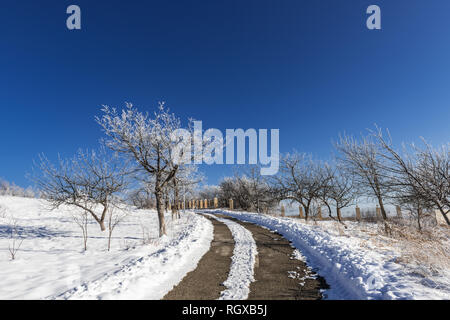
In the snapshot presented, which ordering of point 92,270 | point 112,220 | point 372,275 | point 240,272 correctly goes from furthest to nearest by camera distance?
point 112,220 < point 92,270 < point 240,272 < point 372,275

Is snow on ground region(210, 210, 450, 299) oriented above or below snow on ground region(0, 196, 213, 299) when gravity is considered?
above

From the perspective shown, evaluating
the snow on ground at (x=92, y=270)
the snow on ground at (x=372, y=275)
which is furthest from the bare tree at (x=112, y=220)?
the snow on ground at (x=372, y=275)

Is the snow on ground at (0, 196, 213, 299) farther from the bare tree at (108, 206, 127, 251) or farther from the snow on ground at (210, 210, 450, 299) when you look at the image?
the snow on ground at (210, 210, 450, 299)

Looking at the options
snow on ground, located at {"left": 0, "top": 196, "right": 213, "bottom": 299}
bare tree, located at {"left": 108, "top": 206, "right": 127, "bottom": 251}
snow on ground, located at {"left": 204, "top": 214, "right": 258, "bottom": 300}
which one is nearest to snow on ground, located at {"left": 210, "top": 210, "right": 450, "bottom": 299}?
snow on ground, located at {"left": 204, "top": 214, "right": 258, "bottom": 300}

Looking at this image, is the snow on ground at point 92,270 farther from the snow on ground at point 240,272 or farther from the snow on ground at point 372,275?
the snow on ground at point 372,275

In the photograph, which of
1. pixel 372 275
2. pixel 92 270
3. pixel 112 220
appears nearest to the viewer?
pixel 372 275

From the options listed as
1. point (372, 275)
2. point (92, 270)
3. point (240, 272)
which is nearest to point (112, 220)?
point (92, 270)

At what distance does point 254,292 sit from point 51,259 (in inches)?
341

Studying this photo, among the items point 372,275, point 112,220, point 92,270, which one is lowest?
point 112,220

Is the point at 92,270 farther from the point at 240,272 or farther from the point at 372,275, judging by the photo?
the point at 372,275

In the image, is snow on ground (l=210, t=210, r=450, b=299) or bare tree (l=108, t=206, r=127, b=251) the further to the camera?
bare tree (l=108, t=206, r=127, b=251)

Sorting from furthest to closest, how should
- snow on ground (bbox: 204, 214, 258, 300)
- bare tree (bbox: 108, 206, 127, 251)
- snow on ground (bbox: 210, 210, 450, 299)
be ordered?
bare tree (bbox: 108, 206, 127, 251) → snow on ground (bbox: 204, 214, 258, 300) → snow on ground (bbox: 210, 210, 450, 299)
